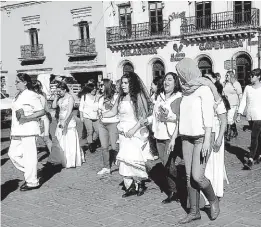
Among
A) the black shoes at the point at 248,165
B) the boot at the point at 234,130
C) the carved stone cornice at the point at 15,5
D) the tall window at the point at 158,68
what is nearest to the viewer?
the black shoes at the point at 248,165

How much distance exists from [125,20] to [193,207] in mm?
25024

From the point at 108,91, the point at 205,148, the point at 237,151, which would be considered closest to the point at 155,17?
the point at 237,151

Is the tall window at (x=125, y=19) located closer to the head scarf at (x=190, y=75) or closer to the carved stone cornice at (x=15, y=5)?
the carved stone cornice at (x=15, y=5)

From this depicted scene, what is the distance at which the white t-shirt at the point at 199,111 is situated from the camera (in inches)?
193

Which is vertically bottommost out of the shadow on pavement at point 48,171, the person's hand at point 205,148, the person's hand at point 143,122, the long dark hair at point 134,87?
the shadow on pavement at point 48,171

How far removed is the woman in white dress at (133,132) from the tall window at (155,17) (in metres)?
22.0

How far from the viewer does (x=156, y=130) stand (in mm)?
6328

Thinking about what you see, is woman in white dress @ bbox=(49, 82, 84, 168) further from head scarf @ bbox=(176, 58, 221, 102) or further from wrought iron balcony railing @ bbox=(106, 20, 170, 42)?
wrought iron balcony railing @ bbox=(106, 20, 170, 42)

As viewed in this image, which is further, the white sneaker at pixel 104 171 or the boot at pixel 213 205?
the white sneaker at pixel 104 171

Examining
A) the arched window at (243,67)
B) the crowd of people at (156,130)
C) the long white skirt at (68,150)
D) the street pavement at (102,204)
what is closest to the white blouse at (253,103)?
the crowd of people at (156,130)

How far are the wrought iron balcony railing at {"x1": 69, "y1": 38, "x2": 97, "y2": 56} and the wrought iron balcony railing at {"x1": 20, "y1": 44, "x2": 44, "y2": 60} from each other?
3.31 metres

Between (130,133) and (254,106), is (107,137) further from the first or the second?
(254,106)

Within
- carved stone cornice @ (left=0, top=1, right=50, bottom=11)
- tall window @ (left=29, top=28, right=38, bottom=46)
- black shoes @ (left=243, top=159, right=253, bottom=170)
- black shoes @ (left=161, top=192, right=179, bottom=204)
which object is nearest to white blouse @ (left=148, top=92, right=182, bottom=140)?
black shoes @ (left=161, top=192, right=179, bottom=204)

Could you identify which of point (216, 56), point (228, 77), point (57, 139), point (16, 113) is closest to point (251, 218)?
point (16, 113)
